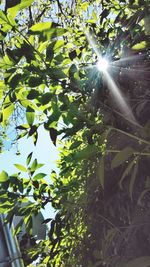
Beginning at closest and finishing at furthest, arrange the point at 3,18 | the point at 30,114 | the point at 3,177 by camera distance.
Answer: the point at 3,18, the point at 30,114, the point at 3,177

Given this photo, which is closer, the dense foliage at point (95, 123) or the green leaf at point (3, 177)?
the dense foliage at point (95, 123)

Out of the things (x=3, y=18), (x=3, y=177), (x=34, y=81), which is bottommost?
(x=3, y=177)

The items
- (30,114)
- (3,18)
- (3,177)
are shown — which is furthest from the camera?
(3,177)

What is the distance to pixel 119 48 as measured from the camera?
987mm

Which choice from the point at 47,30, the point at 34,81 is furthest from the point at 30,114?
the point at 47,30

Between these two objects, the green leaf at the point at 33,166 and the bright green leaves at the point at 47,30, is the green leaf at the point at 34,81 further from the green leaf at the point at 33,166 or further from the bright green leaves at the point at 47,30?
the green leaf at the point at 33,166

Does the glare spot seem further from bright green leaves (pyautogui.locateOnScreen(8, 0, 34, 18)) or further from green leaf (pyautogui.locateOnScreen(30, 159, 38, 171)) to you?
green leaf (pyautogui.locateOnScreen(30, 159, 38, 171))

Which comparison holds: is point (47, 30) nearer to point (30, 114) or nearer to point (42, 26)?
point (42, 26)

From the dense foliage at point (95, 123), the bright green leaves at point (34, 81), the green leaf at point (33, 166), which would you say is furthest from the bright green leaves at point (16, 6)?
the green leaf at point (33, 166)

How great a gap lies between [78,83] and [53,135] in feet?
0.48

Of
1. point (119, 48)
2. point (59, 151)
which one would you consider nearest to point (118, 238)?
point (119, 48)

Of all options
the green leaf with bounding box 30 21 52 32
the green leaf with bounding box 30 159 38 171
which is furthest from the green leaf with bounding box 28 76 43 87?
the green leaf with bounding box 30 159 38 171

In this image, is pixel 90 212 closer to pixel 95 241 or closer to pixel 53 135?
pixel 95 241

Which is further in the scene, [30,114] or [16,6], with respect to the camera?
[30,114]
